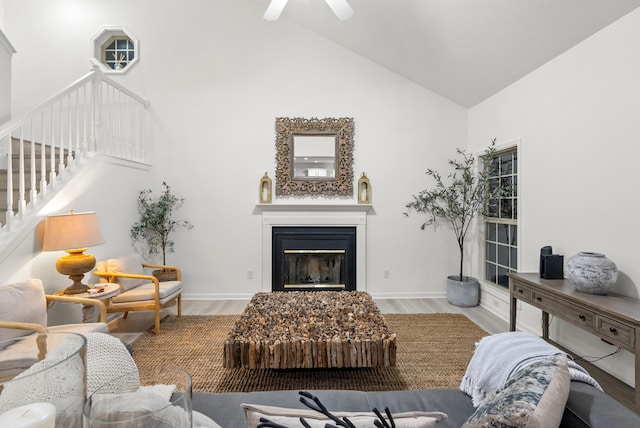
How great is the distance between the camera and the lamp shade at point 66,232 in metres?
2.54

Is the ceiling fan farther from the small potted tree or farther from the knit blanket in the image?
the knit blanket

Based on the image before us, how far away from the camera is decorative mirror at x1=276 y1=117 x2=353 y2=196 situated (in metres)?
4.45

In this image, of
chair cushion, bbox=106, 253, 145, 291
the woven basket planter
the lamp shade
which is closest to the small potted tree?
the woven basket planter

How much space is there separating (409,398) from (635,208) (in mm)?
2140

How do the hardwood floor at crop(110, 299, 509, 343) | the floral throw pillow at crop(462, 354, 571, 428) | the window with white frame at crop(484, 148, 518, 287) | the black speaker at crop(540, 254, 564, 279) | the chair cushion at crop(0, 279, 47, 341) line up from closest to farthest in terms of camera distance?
1. the floral throw pillow at crop(462, 354, 571, 428)
2. the chair cushion at crop(0, 279, 47, 341)
3. the black speaker at crop(540, 254, 564, 279)
4. the hardwood floor at crop(110, 299, 509, 343)
5. the window with white frame at crop(484, 148, 518, 287)

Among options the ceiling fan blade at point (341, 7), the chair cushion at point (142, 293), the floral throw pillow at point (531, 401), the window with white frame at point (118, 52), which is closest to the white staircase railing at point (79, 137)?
the window with white frame at point (118, 52)

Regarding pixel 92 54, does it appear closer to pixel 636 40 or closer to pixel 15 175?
pixel 15 175

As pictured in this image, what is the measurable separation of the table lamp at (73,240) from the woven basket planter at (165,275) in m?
1.16

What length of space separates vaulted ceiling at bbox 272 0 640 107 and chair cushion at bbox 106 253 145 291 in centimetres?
372

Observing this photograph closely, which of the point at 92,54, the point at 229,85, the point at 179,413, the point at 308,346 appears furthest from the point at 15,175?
the point at 179,413

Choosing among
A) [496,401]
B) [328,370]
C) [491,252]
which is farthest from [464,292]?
[496,401]

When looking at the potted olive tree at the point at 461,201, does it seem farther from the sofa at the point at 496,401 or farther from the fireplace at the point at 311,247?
the sofa at the point at 496,401

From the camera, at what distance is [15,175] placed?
10.6 ft

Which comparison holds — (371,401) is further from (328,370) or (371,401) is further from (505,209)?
(505,209)
